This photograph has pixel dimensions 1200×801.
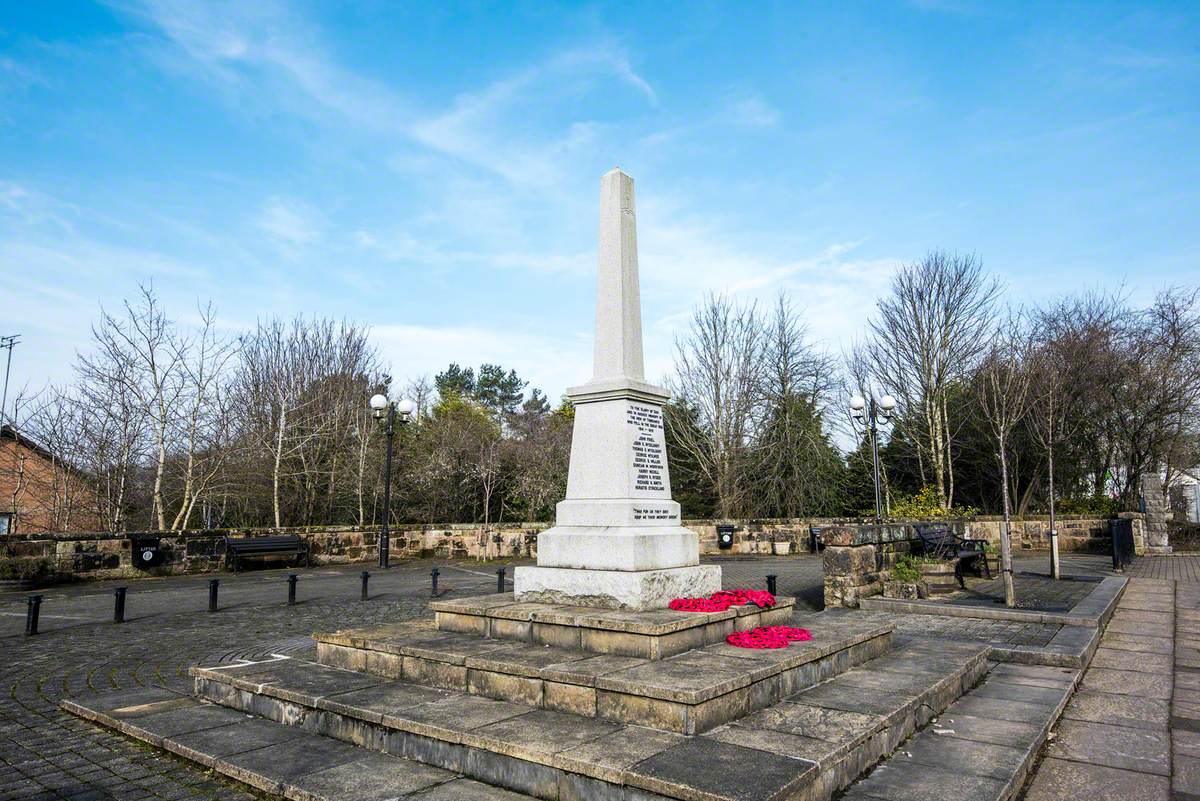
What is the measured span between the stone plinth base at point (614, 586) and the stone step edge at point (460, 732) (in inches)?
87.1

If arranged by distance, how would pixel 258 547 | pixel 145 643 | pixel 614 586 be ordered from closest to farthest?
pixel 614 586 < pixel 145 643 < pixel 258 547

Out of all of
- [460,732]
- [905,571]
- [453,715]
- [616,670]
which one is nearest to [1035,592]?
[905,571]

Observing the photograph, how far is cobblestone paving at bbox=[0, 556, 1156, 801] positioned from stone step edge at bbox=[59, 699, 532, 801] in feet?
0.22

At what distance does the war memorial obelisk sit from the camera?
6375 mm

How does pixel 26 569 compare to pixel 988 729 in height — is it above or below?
above

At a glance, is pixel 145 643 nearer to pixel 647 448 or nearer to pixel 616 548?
pixel 616 548

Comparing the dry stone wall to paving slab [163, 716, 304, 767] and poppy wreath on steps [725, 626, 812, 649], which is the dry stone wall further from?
paving slab [163, 716, 304, 767]

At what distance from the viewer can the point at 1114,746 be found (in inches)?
183

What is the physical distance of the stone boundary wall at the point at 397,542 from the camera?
15273 millimetres

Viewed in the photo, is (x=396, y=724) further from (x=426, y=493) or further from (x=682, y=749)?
(x=426, y=493)

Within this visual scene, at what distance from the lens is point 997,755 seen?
4234mm

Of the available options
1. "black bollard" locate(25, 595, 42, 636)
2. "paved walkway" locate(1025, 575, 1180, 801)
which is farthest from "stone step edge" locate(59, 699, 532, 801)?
"black bollard" locate(25, 595, 42, 636)

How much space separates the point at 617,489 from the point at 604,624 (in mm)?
1568

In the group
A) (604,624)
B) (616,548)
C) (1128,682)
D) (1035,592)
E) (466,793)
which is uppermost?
(616,548)
